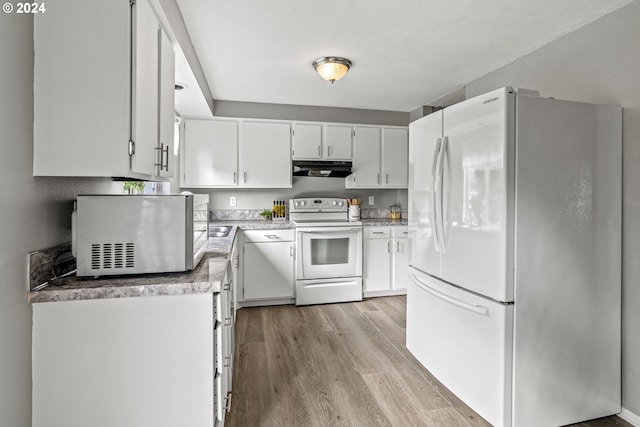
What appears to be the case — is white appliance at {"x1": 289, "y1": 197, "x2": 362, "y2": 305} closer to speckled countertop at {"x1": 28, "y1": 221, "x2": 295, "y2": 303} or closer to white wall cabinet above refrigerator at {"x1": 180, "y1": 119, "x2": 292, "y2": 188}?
white wall cabinet above refrigerator at {"x1": 180, "y1": 119, "x2": 292, "y2": 188}

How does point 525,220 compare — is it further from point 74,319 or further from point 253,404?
point 74,319

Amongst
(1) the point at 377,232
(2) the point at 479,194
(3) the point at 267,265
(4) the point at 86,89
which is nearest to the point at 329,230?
(1) the point at 377,232

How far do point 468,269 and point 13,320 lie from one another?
2042 mm

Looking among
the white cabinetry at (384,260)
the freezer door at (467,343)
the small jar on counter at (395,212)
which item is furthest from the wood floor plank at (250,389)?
the small jar on counter at (395,212)

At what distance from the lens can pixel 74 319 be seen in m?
1.24

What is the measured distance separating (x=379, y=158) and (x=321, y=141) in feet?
2.61

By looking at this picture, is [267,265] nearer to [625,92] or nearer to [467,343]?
[467,343]

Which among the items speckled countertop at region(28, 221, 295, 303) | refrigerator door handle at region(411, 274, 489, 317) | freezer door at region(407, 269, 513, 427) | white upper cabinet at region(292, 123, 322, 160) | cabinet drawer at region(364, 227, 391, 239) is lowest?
freezer door at region(407, 269, 513, 427)

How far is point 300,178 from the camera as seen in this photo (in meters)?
4.34

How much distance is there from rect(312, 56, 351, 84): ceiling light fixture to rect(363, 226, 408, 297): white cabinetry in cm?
182

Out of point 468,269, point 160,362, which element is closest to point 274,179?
point 468,269

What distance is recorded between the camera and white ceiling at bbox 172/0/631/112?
1.98 metres

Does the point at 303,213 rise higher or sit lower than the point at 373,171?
lower

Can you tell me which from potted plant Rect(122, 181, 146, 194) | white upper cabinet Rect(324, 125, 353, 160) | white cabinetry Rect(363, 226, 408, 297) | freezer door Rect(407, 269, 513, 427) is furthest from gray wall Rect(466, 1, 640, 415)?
potted plant Rect(122, 181, 146, 194)
